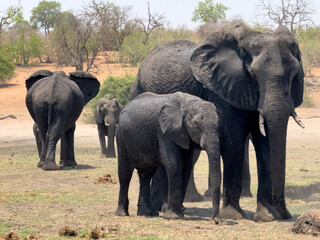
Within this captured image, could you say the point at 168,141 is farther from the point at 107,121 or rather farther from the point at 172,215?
the point at 107,121

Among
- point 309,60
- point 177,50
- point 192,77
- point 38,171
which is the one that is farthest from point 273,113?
point 309,60

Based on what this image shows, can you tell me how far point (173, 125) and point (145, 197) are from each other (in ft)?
3.85

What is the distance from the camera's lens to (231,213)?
8609 millimetres

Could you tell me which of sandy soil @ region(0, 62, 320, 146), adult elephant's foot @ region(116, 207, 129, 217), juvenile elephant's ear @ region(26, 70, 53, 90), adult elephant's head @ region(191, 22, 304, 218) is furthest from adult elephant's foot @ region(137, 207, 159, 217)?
sandy soil @ region(0, 62, 320, 146)

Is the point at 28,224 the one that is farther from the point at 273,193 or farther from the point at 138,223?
the point at 273,193

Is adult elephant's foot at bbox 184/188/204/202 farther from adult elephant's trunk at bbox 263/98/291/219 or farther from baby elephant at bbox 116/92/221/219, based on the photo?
adult elephant's trunk at bbox 263/98/291/219

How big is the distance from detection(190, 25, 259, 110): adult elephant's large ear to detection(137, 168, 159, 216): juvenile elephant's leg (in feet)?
4.46

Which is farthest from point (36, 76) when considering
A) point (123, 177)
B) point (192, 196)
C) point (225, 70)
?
point (225, 70)

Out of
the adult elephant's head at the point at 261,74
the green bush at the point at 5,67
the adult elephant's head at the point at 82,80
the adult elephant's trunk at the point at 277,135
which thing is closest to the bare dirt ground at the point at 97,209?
the adult elephant's trunk at the point at 277,135

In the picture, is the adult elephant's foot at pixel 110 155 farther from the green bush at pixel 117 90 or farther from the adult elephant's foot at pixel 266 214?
the green bush at pixel 117 90

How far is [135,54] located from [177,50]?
3583 centimetres

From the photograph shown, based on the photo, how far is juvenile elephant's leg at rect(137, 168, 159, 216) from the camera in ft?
28.0

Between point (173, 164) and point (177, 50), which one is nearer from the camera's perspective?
point (173, 164)

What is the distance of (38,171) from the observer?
13719mm
